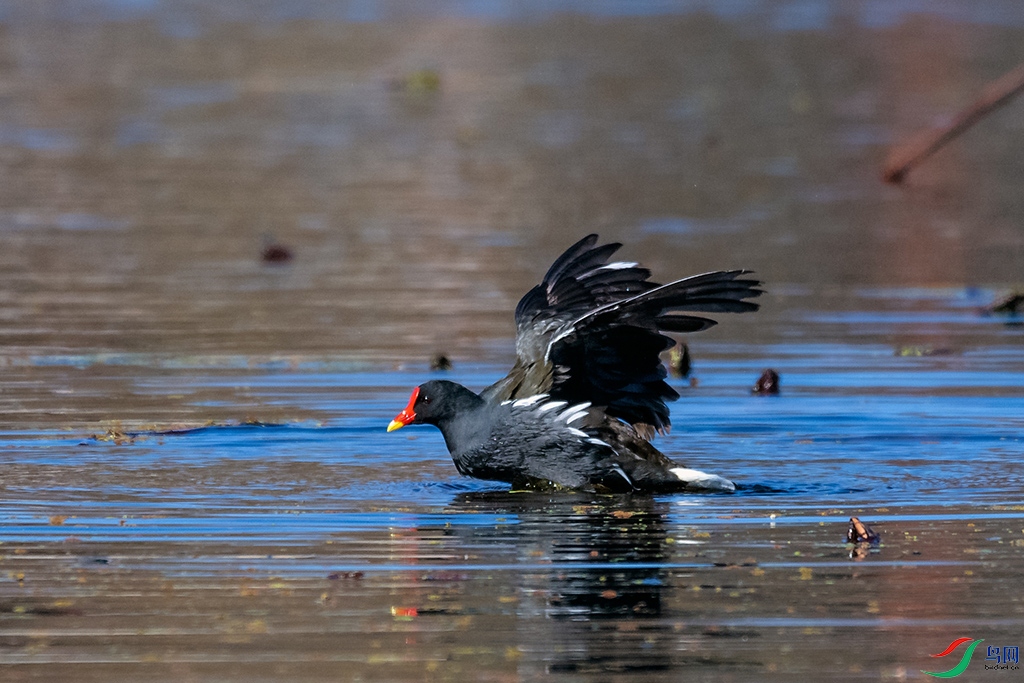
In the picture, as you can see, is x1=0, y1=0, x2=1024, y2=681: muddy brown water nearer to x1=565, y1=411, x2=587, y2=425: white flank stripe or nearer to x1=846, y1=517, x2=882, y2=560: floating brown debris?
x1=846, y1=517, x2=882, y2=560: floating brown debris

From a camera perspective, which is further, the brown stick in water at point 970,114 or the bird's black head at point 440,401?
the bird's black head at point 440,401

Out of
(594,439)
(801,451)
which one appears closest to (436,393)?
(594,439)

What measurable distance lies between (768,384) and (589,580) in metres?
4.84

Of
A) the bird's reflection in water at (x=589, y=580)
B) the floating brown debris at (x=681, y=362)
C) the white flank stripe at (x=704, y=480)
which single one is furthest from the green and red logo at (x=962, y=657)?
the floating brown debris at (x=681, y=362)

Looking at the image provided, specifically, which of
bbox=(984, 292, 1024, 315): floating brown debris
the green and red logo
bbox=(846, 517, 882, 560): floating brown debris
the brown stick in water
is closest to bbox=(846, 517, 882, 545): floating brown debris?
bbox=(846, 517, 882, 560): floating brown debris

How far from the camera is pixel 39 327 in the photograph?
1464cm

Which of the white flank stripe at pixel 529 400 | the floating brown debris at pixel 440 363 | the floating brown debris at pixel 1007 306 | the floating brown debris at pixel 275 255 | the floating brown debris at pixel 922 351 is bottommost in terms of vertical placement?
the white flank stripe at pixel 529 400

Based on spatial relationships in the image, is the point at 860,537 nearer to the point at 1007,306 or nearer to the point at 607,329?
the point at 607,329

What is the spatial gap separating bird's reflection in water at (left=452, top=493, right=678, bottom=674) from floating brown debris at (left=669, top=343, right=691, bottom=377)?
3.42 metres

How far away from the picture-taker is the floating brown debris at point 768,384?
1202 cm

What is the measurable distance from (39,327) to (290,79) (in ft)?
70.4

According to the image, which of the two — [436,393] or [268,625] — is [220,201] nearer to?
[436,393]

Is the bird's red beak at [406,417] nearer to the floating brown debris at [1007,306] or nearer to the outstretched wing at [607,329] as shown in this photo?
the outstretched wing at [607,329]

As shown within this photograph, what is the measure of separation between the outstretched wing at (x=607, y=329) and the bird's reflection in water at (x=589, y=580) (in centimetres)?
57
